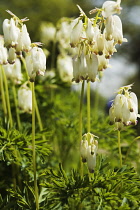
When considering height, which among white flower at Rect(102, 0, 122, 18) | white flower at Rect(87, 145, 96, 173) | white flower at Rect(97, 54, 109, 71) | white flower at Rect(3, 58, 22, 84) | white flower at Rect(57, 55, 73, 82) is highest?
white flower at Rect(57, 55, 73, 82)

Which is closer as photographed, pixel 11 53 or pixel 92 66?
pixel 92 66

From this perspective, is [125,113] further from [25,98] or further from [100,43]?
[25,98]

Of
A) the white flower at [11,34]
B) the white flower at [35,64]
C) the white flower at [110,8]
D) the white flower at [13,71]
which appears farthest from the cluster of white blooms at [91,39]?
the white flower at [13,71]

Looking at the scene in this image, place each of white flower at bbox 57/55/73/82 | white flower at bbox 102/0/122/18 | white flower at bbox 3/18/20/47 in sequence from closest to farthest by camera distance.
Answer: white flower at bbox 102/0/122/18 < white flower at bbox 3/18/20/47 < white flower at bbox 57/55/73/82

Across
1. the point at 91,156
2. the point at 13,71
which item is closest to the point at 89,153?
the point at 91,156

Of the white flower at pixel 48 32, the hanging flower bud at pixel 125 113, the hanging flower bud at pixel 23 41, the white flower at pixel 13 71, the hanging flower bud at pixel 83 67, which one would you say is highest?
the white flower at pixel 48 32

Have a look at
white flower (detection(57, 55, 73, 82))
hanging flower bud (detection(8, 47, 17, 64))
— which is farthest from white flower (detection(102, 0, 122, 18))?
white flower (detection(57, 55, 73, 82))

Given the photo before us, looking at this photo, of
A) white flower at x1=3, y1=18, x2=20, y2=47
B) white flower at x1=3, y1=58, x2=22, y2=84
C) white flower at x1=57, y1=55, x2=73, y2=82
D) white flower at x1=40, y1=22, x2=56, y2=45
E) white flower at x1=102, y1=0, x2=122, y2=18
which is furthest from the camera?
white flower at x1=40, y1=22, x2=56, y2=45

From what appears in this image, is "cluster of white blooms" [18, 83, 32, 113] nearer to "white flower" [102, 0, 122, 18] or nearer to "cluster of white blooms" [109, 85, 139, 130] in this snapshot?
"cluster of white blooms" [109, 85, 139, 130]

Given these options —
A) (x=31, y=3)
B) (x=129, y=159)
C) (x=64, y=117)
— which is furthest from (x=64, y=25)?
(x=31, y=3)

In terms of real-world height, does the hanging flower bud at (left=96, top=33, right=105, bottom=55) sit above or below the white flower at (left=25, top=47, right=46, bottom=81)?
above

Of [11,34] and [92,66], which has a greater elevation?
[11,34]

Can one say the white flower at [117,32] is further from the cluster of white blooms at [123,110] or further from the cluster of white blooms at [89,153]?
the cluster of white blooms at [89,153]

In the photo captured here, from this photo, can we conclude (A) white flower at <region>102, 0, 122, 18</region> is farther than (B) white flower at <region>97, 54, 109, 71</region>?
No
